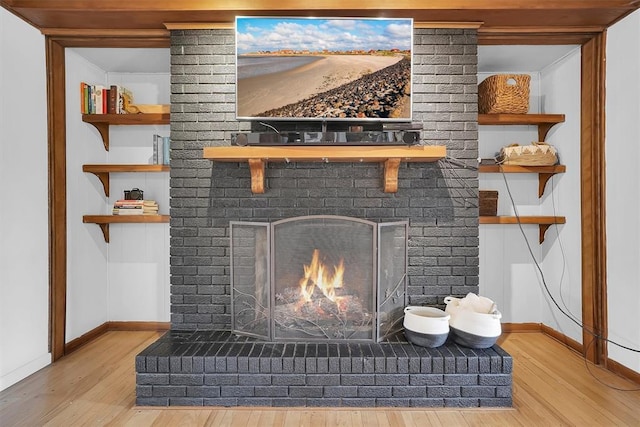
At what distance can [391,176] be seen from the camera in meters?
2.28

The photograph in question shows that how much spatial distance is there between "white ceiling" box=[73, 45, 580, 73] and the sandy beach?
38.9 inches

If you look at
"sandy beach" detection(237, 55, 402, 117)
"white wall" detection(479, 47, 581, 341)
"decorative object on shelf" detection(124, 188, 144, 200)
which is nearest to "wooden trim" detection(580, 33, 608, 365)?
"white wall" detection(479, 47, 581, 341)

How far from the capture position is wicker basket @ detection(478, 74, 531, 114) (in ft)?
9.02

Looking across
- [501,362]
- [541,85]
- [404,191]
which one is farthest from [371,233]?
[541,85]

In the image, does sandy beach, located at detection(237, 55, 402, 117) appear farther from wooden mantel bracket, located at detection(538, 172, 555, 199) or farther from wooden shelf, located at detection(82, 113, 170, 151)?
wooden mantel bracket, located at detection(538, 172, 555, 199)

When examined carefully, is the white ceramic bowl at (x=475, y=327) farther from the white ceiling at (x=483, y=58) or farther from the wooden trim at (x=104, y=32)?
the wooden trim at (x=104, y=32)

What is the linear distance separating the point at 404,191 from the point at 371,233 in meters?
0.36

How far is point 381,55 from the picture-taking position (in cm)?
215

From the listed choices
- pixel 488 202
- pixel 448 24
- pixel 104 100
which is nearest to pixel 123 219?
pixel 104 100

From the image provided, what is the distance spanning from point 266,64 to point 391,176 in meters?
0.96

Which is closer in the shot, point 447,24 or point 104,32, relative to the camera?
point 447,24

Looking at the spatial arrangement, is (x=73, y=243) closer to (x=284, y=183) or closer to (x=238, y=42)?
(x=284, y=183)

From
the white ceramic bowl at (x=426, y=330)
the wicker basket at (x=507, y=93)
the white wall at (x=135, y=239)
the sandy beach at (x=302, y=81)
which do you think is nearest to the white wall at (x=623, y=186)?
the wicker basket at (x=507, y=93)

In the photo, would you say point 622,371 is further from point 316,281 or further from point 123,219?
point 123,219
